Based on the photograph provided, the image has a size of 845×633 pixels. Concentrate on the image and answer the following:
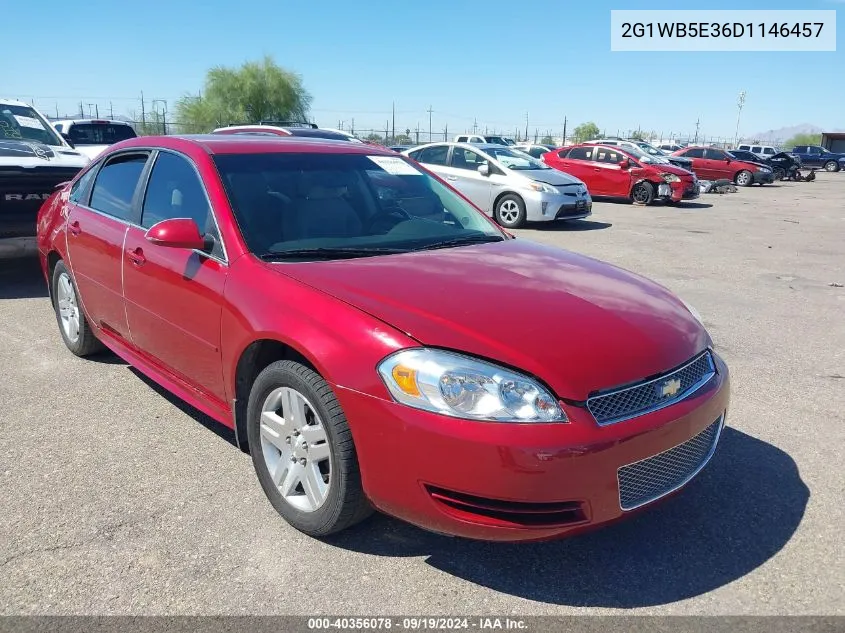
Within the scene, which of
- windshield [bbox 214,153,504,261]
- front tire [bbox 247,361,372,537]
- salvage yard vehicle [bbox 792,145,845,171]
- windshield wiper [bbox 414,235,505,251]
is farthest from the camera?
salvage yard vehicle [bbox 792,145,845,171]

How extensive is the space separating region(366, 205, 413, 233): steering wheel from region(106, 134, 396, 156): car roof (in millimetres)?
510

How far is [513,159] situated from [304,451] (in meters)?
11.8

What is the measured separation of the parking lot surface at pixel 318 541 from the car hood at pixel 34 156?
2.92 meters

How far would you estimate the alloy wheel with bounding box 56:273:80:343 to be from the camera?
484 centimetres

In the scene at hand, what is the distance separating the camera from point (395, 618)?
2.38 meters

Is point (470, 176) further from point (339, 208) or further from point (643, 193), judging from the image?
point (339, 208)

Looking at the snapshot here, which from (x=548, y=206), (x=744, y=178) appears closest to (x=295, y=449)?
(x=548, y=206)

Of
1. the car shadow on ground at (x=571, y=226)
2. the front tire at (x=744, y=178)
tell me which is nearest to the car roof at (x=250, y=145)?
the car shadow on ground at (x=571, y=226)

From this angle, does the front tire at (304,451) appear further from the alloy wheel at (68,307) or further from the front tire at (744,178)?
the front tire at (744,178)

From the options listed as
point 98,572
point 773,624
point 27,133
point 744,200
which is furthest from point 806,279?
point 744,200

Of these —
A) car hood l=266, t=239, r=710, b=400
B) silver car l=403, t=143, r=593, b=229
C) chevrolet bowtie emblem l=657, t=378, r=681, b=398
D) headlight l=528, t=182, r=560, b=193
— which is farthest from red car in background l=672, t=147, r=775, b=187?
chevrolet bowtie emblem l=657, t=378, r=681, b=398

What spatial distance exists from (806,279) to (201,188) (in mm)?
7843

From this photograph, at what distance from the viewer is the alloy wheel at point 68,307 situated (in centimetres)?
484

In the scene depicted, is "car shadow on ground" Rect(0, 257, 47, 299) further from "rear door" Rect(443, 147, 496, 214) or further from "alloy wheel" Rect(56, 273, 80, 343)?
"rear door" Rect(443, 147, 496, 214)
